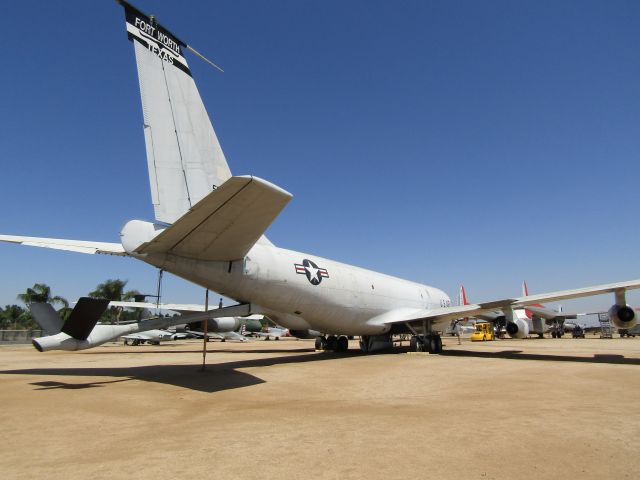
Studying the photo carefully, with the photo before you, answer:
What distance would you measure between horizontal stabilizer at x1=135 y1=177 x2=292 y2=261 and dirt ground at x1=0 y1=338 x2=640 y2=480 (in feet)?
10.6

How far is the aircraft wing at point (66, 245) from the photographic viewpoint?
10.7 meters

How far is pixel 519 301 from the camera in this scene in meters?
15.8

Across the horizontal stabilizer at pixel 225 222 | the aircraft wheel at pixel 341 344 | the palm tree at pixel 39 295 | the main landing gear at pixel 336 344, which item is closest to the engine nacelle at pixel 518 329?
the main landing gear at pixel 336 344

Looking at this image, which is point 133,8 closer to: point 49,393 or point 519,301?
point 49,393

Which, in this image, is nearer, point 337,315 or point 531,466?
point 531,466

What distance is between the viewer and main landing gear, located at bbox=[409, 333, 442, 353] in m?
19.5

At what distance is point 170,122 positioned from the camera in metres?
10.7

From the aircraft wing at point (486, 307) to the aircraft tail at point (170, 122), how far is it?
1139 cm

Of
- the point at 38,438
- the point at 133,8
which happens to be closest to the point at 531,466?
the point at 38,438

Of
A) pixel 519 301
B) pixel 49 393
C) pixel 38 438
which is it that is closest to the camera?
pixel 38 438

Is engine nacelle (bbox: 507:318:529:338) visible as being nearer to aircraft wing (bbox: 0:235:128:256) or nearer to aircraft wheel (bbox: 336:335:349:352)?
aircraft wheel (bbox: 336:335:349:352)

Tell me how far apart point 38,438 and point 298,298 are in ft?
31.7

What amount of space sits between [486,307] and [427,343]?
3844 mm

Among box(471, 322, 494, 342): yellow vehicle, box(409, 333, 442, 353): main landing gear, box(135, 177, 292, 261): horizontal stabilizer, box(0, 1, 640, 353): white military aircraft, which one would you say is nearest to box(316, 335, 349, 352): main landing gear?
box(409, 333, 442, 353): main landing gear
